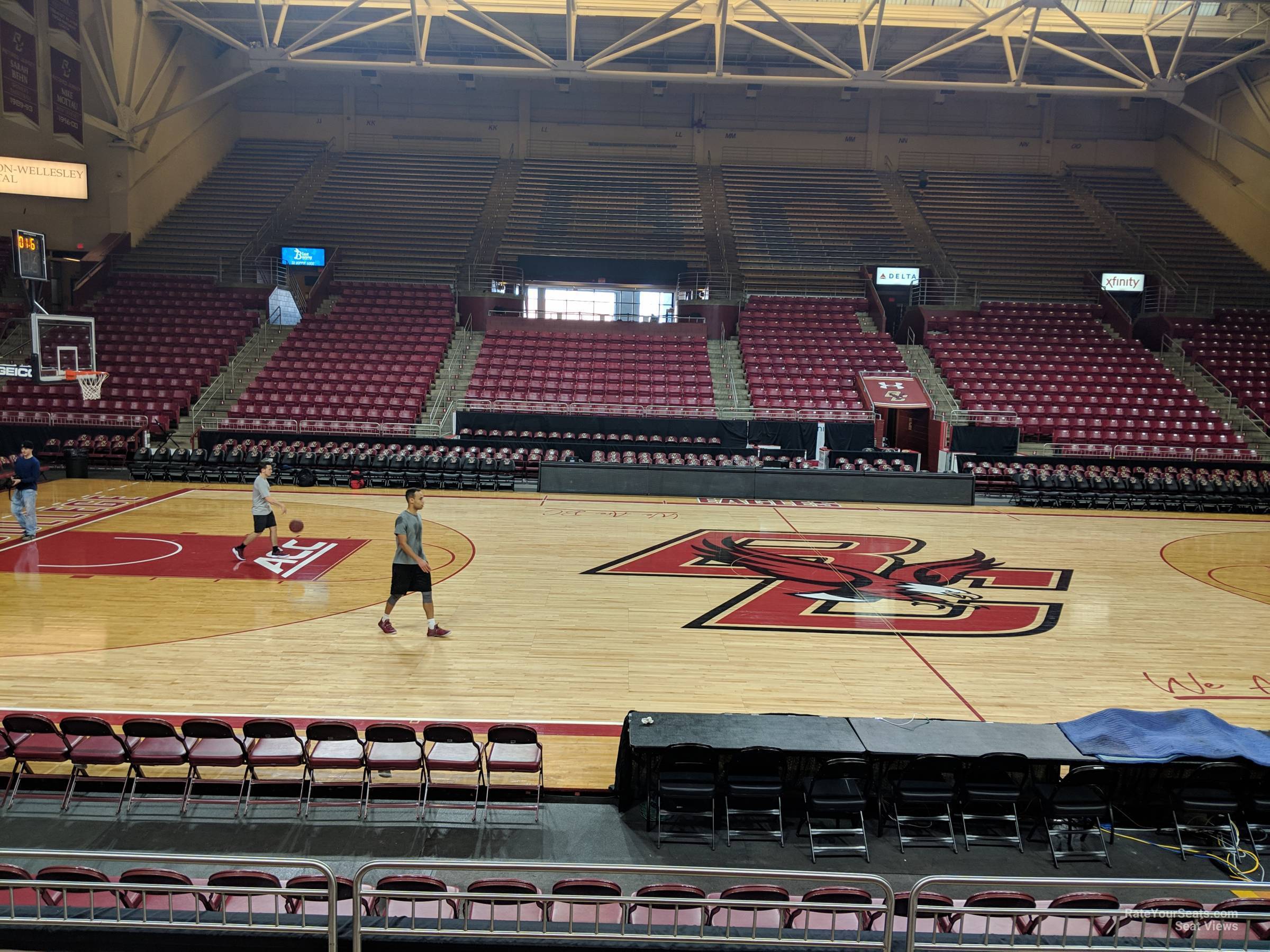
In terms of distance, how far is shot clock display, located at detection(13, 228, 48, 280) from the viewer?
15008 millimetres

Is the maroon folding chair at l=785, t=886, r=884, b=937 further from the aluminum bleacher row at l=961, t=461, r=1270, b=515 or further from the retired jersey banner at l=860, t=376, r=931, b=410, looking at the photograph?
the retired jersey banner at l=860, t=376, r=931, b=410

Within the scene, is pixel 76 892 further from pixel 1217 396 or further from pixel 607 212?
pixel 607 212

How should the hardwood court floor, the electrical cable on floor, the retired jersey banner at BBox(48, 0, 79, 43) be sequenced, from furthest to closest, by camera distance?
the retired jersey banner at BBox(48, 0, 79, 43), the hardwood court floor, the electrical cable on floor

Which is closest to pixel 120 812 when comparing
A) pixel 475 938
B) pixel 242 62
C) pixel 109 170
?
pixel 475 938

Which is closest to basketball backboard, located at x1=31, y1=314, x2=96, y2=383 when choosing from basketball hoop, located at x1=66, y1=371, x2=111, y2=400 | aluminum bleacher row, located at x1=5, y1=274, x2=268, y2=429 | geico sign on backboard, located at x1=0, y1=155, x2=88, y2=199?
basketball hoop, located at x1=66, y1=371, x2=111, y2=400

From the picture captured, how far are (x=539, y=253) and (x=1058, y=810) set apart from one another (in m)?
28.2

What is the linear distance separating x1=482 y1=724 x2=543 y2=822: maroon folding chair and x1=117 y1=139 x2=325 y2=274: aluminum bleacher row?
1131 inches

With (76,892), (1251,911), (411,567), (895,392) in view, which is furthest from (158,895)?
(895,392)

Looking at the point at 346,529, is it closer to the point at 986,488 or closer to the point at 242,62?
the point at 986,488

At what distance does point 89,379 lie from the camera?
19.0m

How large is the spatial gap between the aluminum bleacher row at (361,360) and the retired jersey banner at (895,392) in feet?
43.7

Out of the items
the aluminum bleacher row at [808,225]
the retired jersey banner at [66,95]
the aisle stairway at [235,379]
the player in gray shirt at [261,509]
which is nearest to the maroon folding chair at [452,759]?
the player in gray shirt at [261,509]

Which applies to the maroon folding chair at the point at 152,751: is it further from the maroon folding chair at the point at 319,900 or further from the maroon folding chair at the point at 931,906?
the maroon folding chair at the point at 931,906

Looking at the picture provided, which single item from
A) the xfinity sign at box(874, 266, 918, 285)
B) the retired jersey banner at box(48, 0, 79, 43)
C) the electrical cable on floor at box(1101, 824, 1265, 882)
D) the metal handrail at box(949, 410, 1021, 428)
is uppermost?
the retired jersey banner at box(48, 0, 79, 43)
